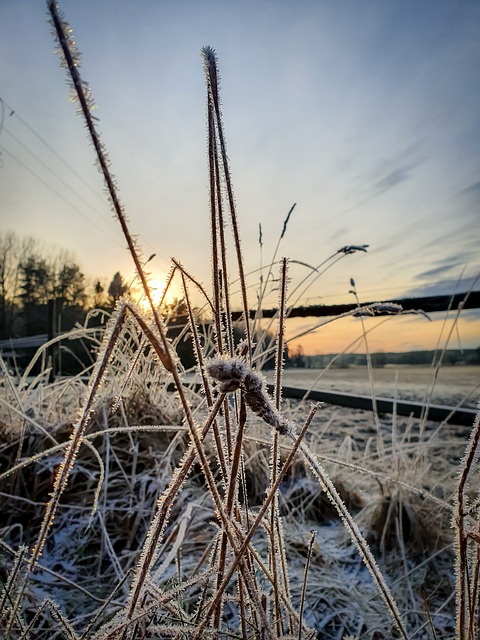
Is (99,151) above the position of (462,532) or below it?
above

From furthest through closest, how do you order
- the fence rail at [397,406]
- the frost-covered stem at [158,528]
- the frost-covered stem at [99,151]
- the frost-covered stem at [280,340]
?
the fence rail at [397,406], the frost-covered stem at [280,340], the frost-covered stem at [158,528], the frost-covered stem at [99,151]

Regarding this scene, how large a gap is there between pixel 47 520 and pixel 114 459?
1367 millimetres

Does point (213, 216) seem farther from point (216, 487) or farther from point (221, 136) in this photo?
point (216, 487)

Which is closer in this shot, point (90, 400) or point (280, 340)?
point (90, 400)

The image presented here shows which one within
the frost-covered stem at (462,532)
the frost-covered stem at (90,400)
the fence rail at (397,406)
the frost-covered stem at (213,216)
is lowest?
the fence rail at (397,406)

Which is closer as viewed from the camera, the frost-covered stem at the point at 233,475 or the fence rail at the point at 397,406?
the frost-covered stem at the point at 233,475

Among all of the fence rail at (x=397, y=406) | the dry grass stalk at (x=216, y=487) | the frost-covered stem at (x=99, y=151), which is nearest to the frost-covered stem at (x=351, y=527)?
the dry grass stalk at (x=216, y=487)

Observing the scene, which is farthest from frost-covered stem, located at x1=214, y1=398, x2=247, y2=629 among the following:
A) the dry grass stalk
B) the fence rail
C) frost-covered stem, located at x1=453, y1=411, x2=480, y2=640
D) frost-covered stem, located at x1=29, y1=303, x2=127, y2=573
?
the fence rail

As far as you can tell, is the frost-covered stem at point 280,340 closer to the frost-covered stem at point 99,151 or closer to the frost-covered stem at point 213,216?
the frost-covered stem at point 213,216

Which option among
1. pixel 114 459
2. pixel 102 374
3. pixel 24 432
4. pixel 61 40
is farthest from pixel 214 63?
pixel 24 432

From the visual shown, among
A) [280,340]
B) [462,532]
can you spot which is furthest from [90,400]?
[462,532]

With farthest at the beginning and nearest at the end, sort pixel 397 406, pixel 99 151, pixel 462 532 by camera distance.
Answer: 1. pixel 397 406
2. pixel 462 532
3. pixel 99 151

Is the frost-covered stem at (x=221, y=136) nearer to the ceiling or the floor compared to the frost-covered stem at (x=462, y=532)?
nearer to the ceiling

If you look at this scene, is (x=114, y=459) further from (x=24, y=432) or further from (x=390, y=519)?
(x=390, y=519)
